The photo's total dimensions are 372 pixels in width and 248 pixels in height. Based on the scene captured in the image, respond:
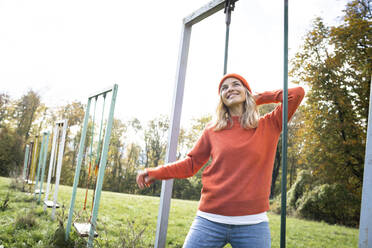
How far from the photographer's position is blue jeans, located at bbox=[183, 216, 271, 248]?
1280 mm

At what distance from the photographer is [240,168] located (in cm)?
134

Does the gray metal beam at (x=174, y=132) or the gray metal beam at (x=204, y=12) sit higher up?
the gray metal beam at (x=204, y=12)

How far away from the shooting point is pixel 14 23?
12953mm

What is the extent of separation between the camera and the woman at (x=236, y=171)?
1304 mm

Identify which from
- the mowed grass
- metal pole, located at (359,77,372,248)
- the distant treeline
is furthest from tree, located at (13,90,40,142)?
metal pole, located at (359,77,372,248)

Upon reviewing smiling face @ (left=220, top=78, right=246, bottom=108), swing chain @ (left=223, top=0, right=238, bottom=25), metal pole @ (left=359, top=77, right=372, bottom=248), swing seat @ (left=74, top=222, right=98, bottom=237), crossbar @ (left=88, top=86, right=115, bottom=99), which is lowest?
swing seat @ (left=74, top=222, right=98, bottom=237)

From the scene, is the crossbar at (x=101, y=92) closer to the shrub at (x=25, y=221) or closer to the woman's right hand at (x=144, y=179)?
the woman's right hand at (x=144, y=179)

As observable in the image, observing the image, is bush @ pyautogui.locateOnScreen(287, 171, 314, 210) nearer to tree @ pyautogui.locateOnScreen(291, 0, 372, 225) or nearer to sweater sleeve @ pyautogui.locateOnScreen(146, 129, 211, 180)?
tree @ pyautogui.locateOnScreen(291, 0, 372, 225)

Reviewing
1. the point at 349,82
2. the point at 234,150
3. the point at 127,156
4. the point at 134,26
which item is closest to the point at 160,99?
the point at 127,156

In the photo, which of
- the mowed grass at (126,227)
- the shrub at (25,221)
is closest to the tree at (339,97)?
the mowed grass at (126,227)

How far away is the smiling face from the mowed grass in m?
1.93

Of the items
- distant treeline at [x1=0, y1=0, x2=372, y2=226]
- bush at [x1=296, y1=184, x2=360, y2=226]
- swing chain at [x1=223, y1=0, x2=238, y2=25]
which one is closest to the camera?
swing chain at [x1=223, y1=0, x2=238, y2=25]

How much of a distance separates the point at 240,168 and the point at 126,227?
13.1ft

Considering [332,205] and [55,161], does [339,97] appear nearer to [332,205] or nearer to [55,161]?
[332,205]
